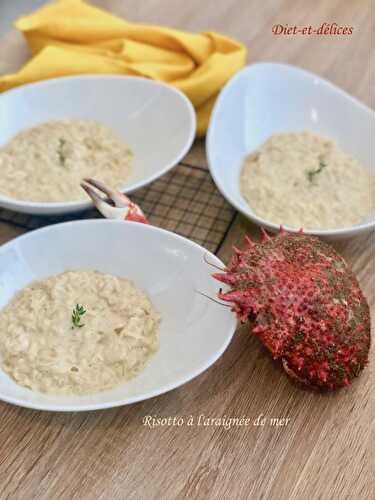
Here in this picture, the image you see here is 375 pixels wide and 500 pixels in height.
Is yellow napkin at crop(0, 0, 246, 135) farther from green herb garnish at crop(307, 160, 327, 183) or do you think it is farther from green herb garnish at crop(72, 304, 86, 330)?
green herb garnish at crop(72, 304, 86, 330)

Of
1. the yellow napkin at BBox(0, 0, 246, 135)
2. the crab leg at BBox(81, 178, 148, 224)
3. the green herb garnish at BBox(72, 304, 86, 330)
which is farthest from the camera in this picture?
the yellow napkin at BBox(0, 0, 246, 135)

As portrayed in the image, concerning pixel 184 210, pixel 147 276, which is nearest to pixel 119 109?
pixel 184 210

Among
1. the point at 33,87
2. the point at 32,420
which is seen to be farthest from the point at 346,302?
the point at 33,87

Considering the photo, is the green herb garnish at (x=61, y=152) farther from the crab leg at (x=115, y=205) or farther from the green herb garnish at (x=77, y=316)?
the green herb garnish at (x=77, y=316)

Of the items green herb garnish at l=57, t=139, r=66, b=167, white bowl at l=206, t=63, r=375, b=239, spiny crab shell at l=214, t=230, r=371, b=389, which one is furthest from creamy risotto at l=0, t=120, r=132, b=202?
spiny crab shell at l=214, t=230, r=371, b=389

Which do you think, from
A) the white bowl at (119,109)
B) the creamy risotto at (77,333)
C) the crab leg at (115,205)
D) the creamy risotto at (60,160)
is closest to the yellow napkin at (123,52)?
the white bowl at (119,109)

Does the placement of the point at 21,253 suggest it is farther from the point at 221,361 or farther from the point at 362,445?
the point at 362,445
